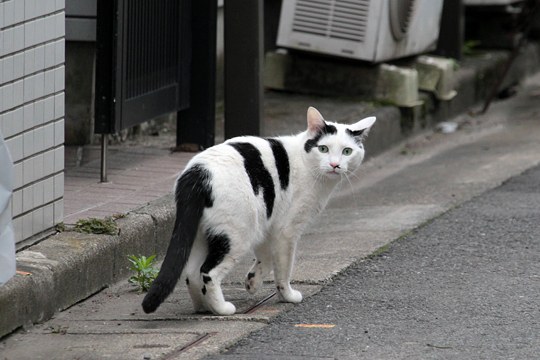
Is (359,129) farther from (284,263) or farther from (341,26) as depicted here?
(341,26)

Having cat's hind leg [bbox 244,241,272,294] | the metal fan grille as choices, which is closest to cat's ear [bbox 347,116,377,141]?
cat's hind leg [bbox 244,241,272,294]

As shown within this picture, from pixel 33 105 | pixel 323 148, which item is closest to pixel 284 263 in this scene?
pixel 323 148

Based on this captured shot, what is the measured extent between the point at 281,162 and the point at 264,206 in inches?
10.5

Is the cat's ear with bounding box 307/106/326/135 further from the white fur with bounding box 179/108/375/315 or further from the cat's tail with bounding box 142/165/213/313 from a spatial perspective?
the cat's tail with bounding box 142/165/213/313

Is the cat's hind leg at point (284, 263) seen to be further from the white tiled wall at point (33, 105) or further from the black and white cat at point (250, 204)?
the white tiled wall at point (33, 105)

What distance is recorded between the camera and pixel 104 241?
19.4 feet

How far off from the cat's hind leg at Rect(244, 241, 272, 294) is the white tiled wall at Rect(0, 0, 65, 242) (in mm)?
1045

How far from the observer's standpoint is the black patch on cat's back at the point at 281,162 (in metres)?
5.59

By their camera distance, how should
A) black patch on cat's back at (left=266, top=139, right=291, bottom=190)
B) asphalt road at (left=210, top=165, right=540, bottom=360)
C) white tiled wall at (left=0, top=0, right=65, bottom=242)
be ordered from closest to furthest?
asphalt road at (left=210, top=165, right=540, bottom=360), white tiled wall at (left=0, top=0, right=65, bottom=242), black patch on cat's back at (left=266, top=139, right=291, bottom=190)

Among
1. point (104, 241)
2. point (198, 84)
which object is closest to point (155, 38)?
point (198, 84)

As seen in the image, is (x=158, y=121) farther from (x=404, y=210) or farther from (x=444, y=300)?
(x=444, y=300)

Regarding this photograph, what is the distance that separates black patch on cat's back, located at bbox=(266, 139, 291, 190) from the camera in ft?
18.3

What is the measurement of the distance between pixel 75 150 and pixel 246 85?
1.25 metres

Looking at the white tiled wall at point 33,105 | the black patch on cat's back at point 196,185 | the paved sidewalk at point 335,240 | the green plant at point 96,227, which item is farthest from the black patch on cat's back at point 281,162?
the white tiled wall at point 33,105
